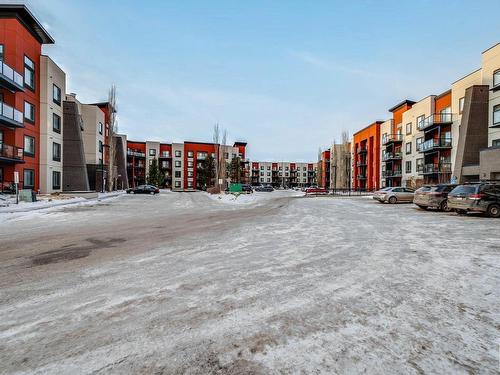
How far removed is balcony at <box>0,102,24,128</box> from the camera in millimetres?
23297

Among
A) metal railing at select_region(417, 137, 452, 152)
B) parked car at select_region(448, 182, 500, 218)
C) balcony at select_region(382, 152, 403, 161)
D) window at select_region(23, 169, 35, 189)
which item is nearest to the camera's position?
parked car at select_region(448, 182, 500, 218)

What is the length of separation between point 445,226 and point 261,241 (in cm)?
811

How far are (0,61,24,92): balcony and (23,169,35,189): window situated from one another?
25.8 ft

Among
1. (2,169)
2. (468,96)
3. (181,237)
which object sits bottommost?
(181,237)

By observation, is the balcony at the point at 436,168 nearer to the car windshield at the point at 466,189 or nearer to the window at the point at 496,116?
the window at the point at 496,116

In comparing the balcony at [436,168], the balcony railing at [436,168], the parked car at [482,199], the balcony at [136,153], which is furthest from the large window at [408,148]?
the balcony at [136,153]

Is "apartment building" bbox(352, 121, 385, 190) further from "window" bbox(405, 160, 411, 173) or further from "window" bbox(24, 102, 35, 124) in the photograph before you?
"window" bbox(24, 102, 35, 124)

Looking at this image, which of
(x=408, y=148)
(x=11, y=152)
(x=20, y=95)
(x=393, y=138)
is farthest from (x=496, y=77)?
(x=20, y=95)

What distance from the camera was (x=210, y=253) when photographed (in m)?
6.82

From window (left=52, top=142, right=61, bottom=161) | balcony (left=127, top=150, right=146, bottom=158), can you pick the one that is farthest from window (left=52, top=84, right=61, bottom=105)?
balcony (left=127, top=150, right=146, bottom=158)

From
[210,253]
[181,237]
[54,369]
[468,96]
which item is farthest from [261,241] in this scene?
[468,96]

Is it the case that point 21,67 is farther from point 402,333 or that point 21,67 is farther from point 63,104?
point 402,333

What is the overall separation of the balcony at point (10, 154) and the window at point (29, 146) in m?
1.96

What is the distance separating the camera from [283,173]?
13838cm
